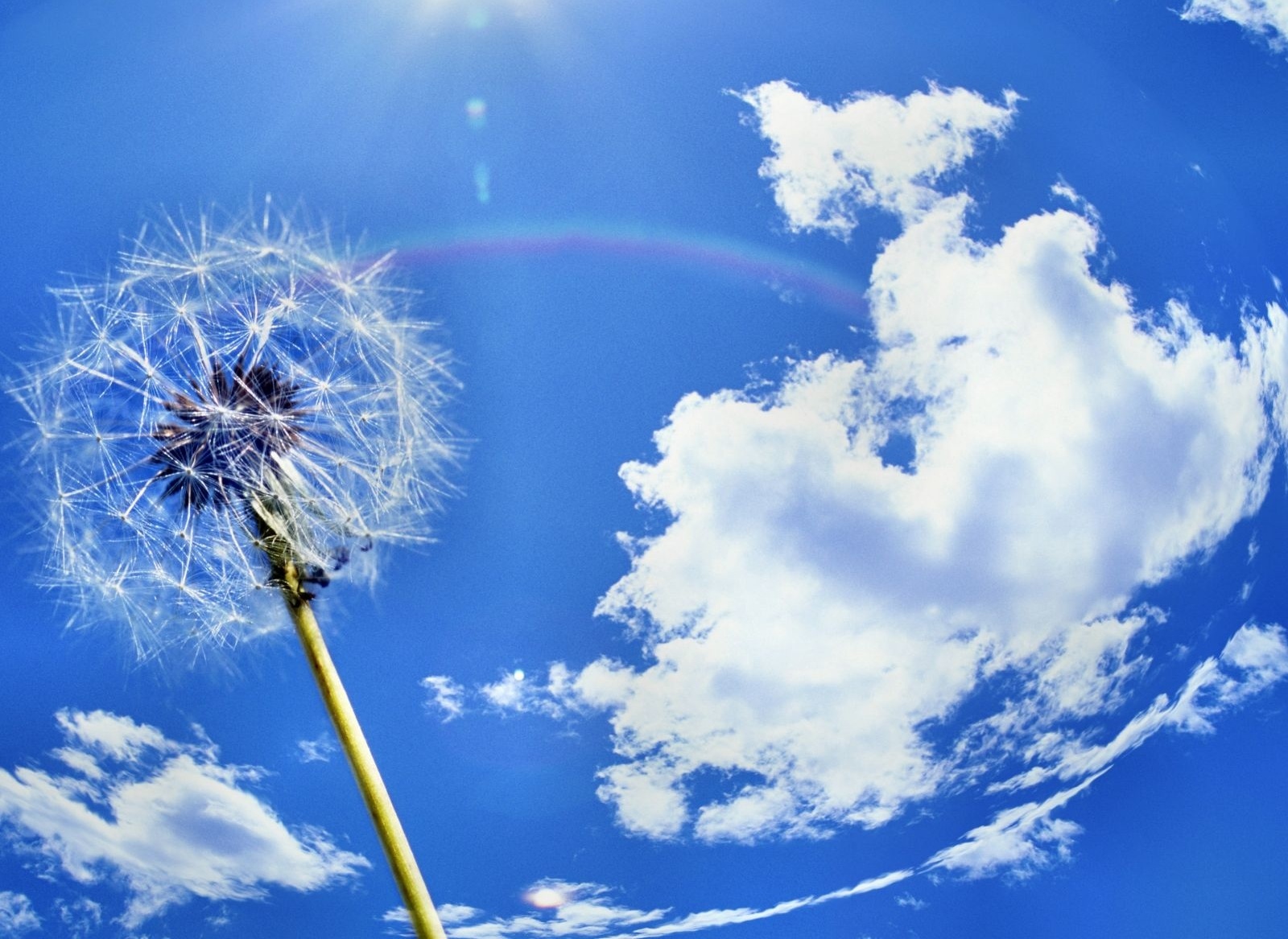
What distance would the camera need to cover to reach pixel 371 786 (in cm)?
875

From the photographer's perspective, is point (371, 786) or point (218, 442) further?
point (218, 442)

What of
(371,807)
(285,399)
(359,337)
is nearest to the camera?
(371,807)

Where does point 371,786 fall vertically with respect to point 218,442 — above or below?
below

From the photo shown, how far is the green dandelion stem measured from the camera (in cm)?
861

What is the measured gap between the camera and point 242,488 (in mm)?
9945

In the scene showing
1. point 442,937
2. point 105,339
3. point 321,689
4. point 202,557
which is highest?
point 105,339

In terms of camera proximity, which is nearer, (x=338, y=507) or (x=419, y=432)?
(x=338, y=507)

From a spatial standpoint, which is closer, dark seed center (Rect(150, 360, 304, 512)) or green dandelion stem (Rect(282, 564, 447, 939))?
green dandelion stem (Rect(282, 564, 447, 939))

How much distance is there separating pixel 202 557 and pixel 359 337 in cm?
318

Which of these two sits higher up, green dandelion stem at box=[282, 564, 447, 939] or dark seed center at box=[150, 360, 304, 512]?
dark seed center at box=[150, 360, 304, 512]

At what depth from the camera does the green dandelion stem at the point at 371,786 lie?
8609 mm

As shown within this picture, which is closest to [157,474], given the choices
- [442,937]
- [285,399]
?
[285,399]

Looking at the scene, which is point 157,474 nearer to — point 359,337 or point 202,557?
point 202,557

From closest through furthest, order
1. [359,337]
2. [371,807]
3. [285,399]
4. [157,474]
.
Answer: [371,807] → [157,474] → [285,399] → [359,337]
